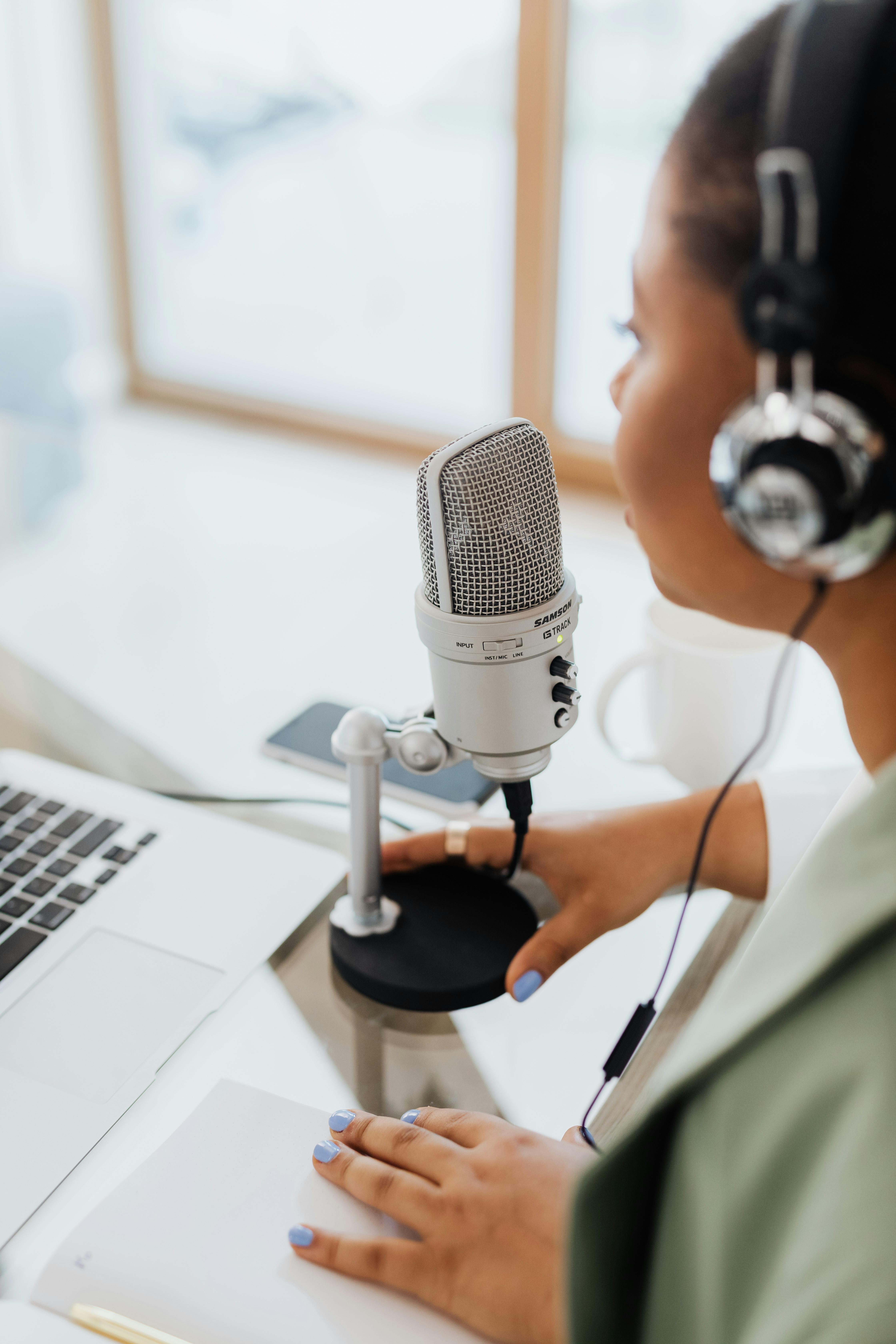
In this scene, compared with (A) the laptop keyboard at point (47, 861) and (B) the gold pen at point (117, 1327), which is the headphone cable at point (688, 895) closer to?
(B) the gold pen at point (117, 1327)

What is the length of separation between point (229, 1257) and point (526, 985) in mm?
254

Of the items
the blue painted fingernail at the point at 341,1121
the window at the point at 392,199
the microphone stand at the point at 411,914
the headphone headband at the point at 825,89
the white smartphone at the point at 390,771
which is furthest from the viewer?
the window at the point at 392,199

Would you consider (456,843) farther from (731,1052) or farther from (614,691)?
(731,1052)

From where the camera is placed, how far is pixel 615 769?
1.07m

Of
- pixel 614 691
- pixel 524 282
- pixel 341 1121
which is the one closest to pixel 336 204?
pixel 524 282

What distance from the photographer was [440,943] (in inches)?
32.3

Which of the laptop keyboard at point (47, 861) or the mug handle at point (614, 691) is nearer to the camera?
the laptop keyboard at point (47, 861)

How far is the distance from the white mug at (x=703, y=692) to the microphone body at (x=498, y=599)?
10.0 inches

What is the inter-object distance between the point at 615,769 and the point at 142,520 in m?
0.79

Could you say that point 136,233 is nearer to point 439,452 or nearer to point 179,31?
point 179,31

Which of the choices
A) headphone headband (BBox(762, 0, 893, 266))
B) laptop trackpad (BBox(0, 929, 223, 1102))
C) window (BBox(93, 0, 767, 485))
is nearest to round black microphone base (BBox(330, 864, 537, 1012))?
laptop trackpad (BBox(0, 929, 223, 1102))

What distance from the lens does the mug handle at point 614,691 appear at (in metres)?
→ 1.00

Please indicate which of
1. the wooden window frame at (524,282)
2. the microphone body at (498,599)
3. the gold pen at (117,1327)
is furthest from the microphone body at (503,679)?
the wooden window frame at (524,282)

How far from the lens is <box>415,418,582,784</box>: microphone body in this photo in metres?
0.65
